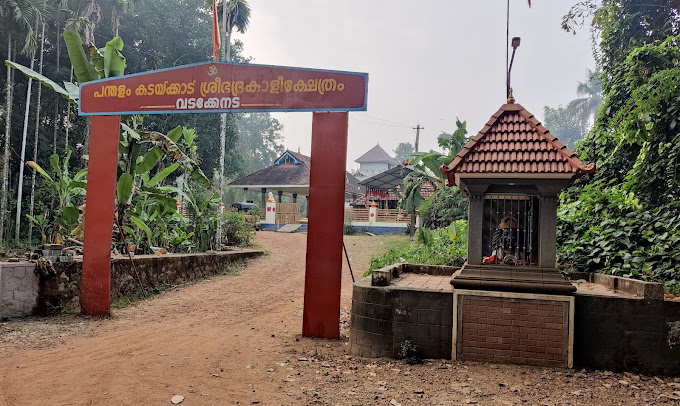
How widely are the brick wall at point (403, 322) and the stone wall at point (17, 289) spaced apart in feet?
17.2

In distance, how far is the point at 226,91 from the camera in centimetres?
703

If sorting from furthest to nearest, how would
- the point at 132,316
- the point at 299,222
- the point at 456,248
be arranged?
the point at 299,222 → the point at 456,248 → the point at 132,316

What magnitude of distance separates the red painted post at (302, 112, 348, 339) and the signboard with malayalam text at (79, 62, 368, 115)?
1.04 feet

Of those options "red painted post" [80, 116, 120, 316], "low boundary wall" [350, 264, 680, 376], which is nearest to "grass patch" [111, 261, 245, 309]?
"red painted post" [80, 116, 120, 316]

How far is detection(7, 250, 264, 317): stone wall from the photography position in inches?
293

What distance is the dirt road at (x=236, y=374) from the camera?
4332mm

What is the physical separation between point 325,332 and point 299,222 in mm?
21947

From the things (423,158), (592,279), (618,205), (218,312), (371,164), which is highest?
(371,164)

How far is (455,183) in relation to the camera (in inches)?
236

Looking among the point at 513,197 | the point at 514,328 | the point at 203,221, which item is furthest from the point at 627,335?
the point at 203,221

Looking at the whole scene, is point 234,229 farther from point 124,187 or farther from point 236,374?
point 236,374

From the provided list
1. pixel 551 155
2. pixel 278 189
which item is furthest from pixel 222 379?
pixel 278 189

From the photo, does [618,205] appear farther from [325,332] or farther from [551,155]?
[325,332]

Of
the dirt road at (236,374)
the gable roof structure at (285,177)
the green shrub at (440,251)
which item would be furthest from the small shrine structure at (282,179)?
the dirt road at (236,374)
